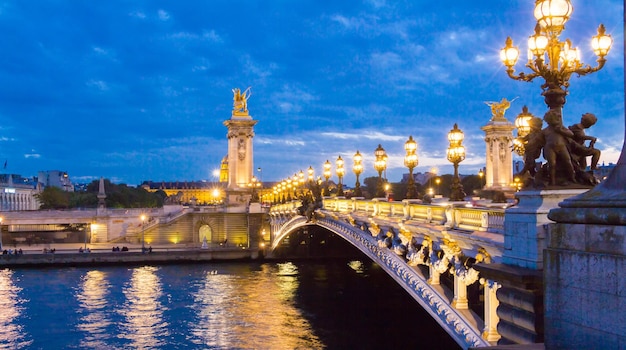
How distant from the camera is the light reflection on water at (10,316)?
2655 cm

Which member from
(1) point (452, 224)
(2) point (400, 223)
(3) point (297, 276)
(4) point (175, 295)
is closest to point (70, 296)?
(4) point (175, 295)

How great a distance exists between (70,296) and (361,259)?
26.0 metres

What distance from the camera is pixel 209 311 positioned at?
32.7 metres

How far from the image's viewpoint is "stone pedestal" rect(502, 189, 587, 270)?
8.62 metres

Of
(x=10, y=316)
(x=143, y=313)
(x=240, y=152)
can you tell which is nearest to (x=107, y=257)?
(x=10, y=316)

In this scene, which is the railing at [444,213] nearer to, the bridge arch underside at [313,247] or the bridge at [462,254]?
the bridge at [462,254]

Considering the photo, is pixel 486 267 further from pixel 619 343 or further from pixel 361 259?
pixel 361 259

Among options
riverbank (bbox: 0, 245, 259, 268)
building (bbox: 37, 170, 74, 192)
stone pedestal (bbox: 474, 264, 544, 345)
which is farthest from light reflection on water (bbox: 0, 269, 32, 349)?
building (bbox: 37, 170, 74, 192)

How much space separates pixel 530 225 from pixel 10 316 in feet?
93.9

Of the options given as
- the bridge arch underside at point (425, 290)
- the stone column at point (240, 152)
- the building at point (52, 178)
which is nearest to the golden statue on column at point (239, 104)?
the stone column at point (240, 152)

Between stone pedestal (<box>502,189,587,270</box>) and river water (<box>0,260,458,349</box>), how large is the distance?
1678 centimetres

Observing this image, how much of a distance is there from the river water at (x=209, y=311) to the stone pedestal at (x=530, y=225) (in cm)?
1678

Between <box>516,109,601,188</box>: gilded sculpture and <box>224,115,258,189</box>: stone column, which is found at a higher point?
<box>224,115,258,189</box>: stone column

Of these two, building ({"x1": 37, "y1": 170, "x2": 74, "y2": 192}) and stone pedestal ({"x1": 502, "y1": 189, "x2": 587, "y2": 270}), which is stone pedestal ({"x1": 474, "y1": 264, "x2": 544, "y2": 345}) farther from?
building ({"x1": 37, "y1": 170, "x2": 74, "y2": 192})
